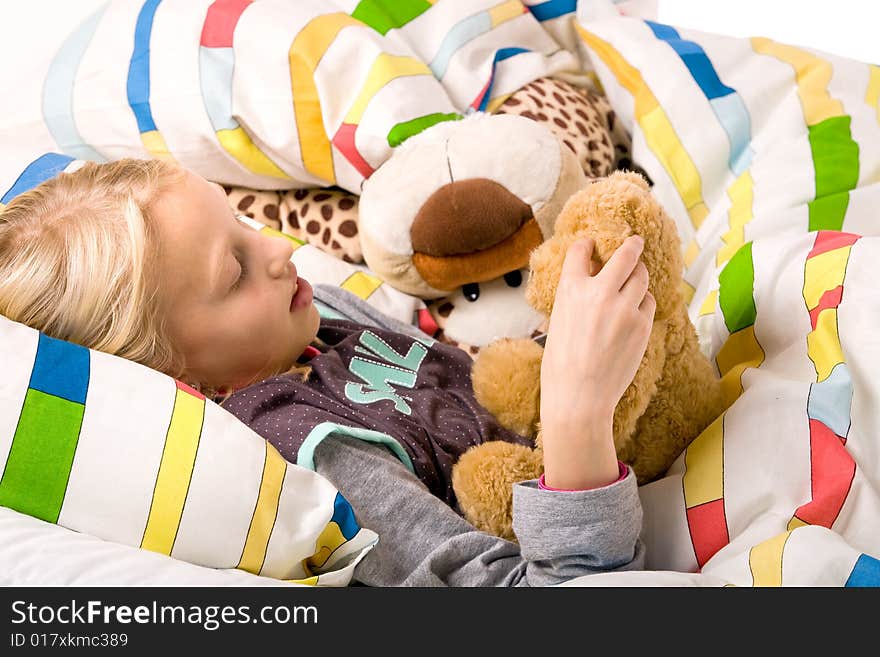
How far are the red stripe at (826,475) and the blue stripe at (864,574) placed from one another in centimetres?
7

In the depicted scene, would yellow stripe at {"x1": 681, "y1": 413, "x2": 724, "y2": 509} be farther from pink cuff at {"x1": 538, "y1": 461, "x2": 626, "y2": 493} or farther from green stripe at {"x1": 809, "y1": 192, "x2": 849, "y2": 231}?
green stripe at {"x1": 809, "y1": 192, "x2": 849, "y2": 231}

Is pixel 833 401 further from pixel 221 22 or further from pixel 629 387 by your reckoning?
pixel 221 22

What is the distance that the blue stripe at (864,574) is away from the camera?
70cm

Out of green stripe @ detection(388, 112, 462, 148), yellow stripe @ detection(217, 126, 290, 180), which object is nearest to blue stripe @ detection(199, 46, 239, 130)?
yellow stripe @ detection(217, 126, 290, 180)

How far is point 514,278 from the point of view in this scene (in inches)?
48.7

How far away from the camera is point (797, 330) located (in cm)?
94

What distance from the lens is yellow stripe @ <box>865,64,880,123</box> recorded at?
51.1 inches

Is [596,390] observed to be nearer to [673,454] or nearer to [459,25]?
[673,454]

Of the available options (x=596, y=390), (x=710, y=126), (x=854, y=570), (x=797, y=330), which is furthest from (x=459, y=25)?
(x=854, y=570)

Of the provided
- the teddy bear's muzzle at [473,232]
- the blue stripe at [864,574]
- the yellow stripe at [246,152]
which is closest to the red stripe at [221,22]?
the yellow stripe at [246,152]

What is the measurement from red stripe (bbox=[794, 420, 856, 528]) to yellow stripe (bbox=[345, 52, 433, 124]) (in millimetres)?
748

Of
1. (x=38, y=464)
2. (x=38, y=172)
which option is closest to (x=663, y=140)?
(x=38, y=172)
